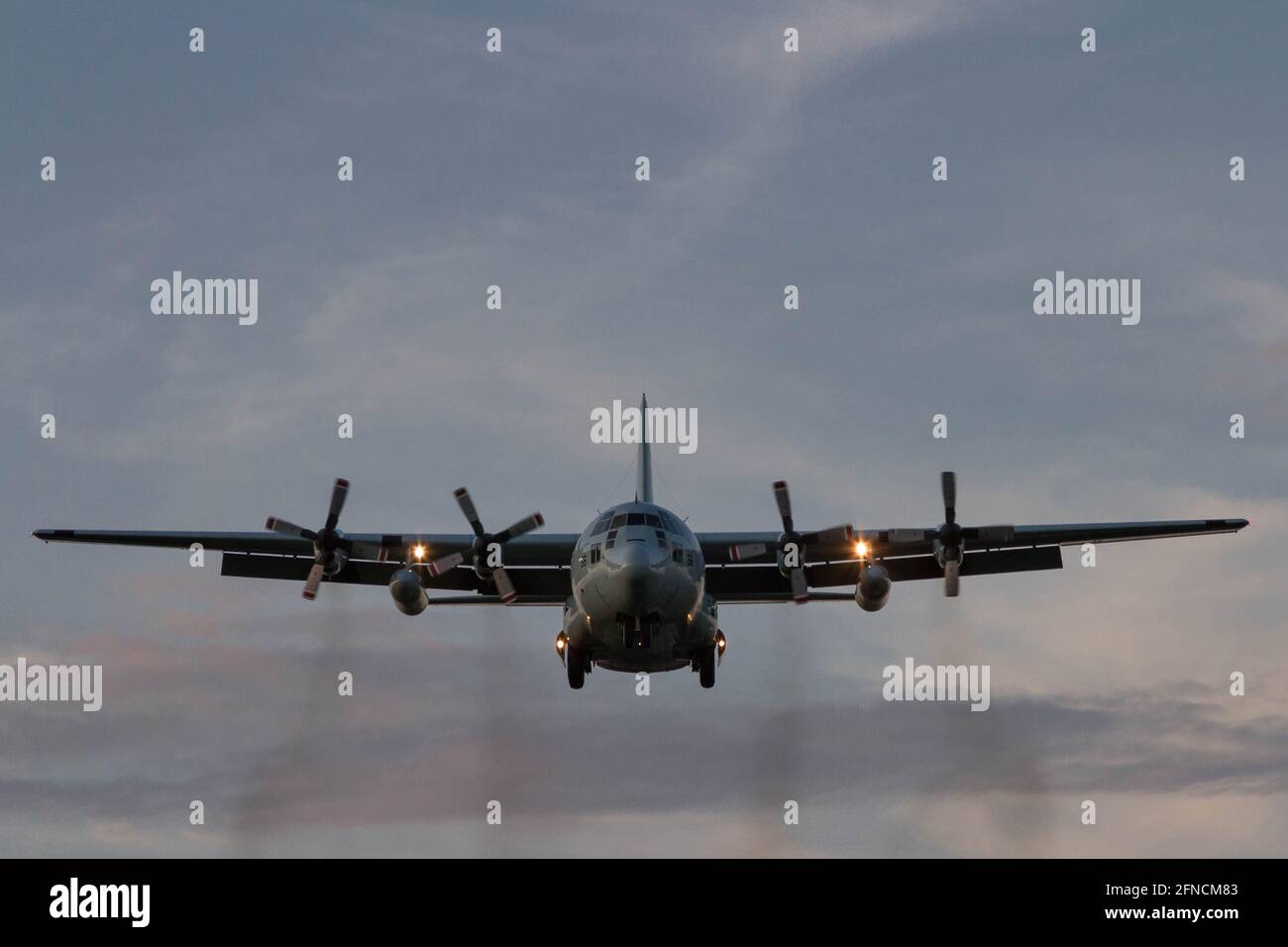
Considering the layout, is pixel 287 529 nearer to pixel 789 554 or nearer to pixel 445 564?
pixel 445 564

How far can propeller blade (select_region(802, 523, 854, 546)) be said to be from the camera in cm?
4469

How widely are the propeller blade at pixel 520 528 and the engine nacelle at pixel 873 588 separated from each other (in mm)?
8849

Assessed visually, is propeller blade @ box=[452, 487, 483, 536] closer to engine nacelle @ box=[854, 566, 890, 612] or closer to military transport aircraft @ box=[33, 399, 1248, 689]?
military transport aircraft @ box=[33, 399, 1248, 689]

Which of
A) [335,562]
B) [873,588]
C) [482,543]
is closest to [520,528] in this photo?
[482,543]

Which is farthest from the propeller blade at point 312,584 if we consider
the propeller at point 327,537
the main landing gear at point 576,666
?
the main landing gear at point 576,666

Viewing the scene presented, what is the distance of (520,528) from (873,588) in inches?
387

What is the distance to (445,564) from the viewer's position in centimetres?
4503

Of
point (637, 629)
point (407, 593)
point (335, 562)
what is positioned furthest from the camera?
point (335, 562)
